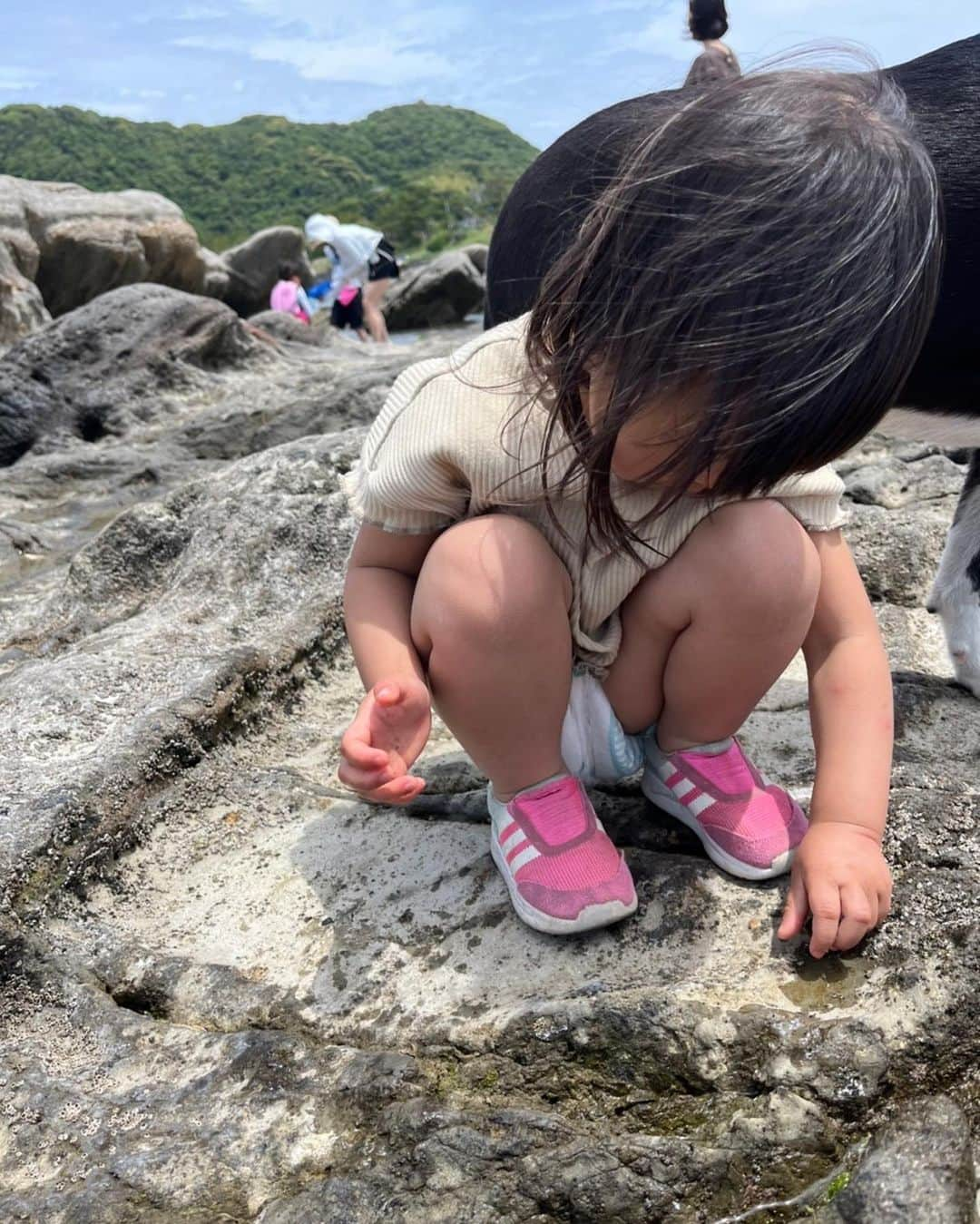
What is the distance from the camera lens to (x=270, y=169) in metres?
62.1

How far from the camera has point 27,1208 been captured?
3.88ft

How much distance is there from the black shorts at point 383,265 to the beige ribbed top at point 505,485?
9.42m

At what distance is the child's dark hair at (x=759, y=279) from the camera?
112cm

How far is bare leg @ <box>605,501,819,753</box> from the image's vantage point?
139 cm

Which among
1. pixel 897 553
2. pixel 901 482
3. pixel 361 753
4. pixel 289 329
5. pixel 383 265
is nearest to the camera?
pixel 361 753

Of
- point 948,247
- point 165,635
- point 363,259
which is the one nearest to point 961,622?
point 948,247

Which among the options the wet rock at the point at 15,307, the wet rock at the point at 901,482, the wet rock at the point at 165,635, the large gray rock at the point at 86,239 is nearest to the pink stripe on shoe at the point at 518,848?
the wet rock at the point at 165,635

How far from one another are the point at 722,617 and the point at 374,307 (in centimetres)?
981

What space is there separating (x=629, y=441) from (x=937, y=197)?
16.0 inches

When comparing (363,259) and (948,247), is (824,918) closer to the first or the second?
(948,247)

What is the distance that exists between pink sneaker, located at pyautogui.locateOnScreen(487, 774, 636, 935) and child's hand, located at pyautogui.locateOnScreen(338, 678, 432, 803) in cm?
21

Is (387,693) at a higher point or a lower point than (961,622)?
higher

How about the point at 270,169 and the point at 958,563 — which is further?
the point at 270,169

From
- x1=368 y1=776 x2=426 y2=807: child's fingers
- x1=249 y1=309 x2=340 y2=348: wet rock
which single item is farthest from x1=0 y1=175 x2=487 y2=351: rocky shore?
x1=368 y1=776 x2=426 y2=807: child's fingers
